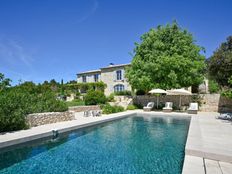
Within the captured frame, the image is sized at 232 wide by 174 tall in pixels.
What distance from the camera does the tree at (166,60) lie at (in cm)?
1814

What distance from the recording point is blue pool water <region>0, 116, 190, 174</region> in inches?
183

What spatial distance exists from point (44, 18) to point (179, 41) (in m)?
14.3

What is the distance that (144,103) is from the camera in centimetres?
2264

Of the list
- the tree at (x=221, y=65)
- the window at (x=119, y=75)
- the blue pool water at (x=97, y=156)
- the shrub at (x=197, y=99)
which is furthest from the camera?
the window at (x=119, y=75)

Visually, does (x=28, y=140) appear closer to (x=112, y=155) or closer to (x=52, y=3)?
(x=112, y=155)

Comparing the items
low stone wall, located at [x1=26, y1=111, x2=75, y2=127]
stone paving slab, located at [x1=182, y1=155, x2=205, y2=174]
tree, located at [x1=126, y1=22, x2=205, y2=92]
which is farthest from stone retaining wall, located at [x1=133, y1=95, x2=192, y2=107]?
stone paving slab, located at [x1=182, y1=155, x2=205, y2=174]

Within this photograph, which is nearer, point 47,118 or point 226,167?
point 226,167

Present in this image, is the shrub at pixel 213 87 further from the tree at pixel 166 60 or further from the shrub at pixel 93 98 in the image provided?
the shrub at pixel 93 98

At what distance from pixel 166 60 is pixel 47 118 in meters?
12.8

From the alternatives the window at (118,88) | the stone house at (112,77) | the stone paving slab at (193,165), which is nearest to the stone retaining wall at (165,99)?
the stone house at (112,77)

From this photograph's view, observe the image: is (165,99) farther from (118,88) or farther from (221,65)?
(118,88)

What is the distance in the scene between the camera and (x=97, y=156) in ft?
18.5

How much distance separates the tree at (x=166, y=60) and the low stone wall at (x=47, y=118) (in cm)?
1009

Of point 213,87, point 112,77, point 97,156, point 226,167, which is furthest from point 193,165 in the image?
point 213,87
